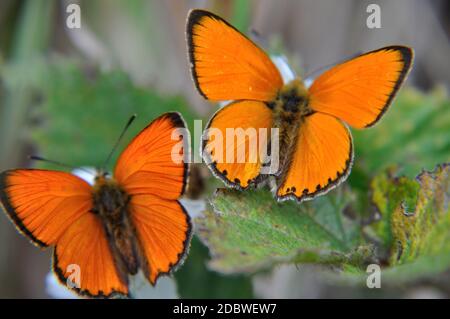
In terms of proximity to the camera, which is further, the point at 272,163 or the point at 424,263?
the point at 424,263

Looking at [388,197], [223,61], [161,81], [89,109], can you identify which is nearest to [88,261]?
[223,61]

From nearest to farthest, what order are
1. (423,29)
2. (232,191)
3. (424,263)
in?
(232,191)
(424,263)
(423,29)

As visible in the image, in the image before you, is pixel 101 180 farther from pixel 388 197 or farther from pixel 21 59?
pixel 21 59

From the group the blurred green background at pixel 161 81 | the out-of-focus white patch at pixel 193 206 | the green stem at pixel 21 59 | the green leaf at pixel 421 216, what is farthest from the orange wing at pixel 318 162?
the green stem at pixel 21 59

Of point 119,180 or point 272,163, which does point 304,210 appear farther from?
point 119,180

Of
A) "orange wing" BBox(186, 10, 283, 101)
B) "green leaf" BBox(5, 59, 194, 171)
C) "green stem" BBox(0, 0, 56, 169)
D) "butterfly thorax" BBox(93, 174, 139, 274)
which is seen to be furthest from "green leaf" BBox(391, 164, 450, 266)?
"green stem" BBox(0, 0, 56, 169)

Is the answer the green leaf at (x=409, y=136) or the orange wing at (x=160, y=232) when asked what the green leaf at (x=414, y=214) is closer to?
the orange wing at (x=160, y=232)

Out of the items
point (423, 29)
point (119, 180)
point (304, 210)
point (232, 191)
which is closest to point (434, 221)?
point (304, 210)
